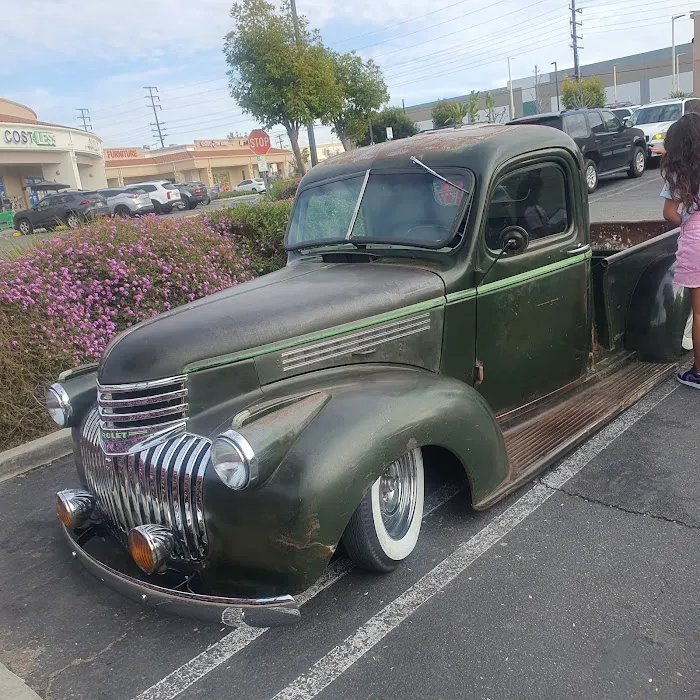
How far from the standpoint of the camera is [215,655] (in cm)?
253

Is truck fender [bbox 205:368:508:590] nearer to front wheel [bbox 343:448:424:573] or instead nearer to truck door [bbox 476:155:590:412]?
front wheel [bbox 343:448:424:573]

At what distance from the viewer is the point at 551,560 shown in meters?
2.94

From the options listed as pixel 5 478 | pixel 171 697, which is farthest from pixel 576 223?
pixel 5 478

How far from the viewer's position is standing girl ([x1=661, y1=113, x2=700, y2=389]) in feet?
14.1

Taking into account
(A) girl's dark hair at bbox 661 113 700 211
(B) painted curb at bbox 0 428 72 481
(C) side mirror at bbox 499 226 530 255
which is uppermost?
(A) girl's dark hair at bbox 661 113 700 211

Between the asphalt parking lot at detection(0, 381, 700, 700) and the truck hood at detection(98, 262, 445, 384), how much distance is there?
3.20 feet

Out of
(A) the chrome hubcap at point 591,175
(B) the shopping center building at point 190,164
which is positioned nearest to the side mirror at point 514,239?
(A) the chrome hubcap at point 591,175

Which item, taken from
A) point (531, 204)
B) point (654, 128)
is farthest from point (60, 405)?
point (654, 128)

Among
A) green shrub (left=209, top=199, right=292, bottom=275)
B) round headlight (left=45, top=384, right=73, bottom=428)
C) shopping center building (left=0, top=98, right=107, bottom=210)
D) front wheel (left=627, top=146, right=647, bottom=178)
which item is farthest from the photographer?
shopping center building (left=0, top=98, right=107, bottom=210)

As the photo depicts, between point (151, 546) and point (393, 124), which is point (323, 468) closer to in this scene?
point (151, 546)

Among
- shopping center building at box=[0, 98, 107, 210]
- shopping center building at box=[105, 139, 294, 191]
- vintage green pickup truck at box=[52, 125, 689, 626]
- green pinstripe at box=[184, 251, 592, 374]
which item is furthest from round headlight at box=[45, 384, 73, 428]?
shopping center building at box=[105, 139, 294, 191]

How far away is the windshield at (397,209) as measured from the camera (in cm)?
344

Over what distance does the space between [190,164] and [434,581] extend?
62.0m

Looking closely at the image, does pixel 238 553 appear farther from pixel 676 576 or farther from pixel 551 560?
pixel 676 576
